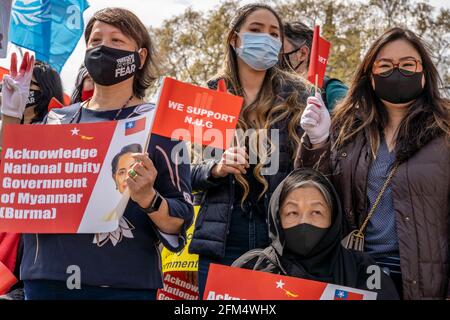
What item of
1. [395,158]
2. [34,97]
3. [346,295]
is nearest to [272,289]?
[346,295]

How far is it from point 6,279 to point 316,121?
1.85 meters

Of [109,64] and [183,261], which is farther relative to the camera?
[183,261]

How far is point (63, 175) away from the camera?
332 cm

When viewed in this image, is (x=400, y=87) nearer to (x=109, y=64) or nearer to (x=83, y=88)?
(x=109, y=64)

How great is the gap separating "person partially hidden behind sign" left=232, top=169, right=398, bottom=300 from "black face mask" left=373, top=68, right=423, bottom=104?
1.95ft

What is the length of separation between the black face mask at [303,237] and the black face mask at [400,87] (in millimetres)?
839

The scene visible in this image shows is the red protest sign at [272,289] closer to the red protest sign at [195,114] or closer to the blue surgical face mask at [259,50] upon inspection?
the red protest sign at [195,114]

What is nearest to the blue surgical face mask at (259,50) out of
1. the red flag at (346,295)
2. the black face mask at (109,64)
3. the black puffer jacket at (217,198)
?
the black puffer jacket at (217,198)

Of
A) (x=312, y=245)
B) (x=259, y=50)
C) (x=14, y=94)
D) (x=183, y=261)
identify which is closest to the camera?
(x=312, y=245)

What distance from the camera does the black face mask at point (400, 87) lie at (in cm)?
378

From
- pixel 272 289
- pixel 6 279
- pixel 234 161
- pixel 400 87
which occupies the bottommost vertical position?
pixel 6 279

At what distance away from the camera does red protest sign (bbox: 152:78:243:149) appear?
3.37m

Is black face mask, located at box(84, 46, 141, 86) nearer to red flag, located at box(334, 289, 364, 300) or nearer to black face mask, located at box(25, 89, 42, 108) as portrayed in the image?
black face mask, located at box(25, 89, 42, 108)

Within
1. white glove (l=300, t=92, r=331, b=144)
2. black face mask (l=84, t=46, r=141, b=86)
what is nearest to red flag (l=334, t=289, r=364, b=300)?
white glove (l=300, t=92, r=331, b=144)
